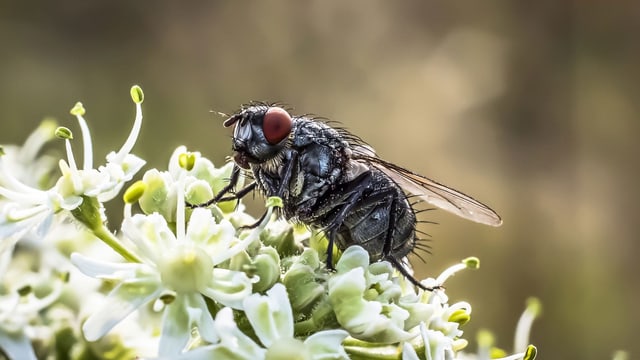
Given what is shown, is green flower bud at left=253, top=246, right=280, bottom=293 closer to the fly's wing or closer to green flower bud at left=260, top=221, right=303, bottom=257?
green flower bud at left=260, top=221, right=303, bottom=257

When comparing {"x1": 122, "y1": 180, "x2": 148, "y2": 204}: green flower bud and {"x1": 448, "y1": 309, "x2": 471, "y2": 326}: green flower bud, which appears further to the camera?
{"x1": 448, "y1": 309, "x2": 471, "y2": 326}: green flower bud

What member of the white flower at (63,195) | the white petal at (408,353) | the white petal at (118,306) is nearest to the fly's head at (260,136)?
the white flower at (63,195)

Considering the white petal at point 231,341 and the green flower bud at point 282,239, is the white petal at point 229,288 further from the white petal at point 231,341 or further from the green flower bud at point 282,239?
the green flower bud at point 282,239

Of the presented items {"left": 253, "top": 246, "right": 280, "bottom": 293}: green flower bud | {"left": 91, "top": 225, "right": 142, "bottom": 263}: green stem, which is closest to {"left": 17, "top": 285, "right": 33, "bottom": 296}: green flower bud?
{"left": 91, "top": 225, "right": 142, "bottom": 263}: green stem

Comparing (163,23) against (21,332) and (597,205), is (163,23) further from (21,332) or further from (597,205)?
(21,332)

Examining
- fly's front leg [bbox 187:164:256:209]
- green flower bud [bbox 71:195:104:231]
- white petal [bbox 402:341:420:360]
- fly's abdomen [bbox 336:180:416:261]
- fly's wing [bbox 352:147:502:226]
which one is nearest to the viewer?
white petal [bbox 402:341:420:360]

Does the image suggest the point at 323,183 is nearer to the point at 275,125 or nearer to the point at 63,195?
the point at 275,125
